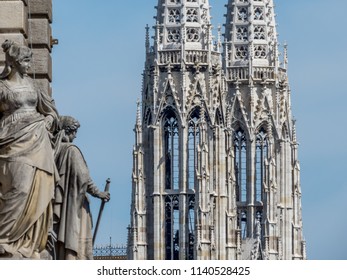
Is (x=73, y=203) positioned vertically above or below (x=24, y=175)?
above

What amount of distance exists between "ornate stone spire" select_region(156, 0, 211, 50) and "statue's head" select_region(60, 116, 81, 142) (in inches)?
3442

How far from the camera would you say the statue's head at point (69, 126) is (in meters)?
21.2

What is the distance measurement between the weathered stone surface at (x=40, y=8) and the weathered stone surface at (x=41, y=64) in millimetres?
397

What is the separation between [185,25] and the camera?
357 ft

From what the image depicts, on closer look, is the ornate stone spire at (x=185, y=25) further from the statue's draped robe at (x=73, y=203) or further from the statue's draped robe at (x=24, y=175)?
the statue's draped robe at (x=24, y=175)

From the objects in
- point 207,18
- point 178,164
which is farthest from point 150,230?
point 207,18

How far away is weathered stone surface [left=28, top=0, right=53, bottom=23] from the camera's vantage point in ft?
75.3

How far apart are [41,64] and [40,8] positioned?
2.18ft

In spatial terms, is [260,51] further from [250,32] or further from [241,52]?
[250,32]

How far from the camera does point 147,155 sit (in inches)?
4215

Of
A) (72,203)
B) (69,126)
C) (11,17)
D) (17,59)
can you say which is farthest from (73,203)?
(17,59)
